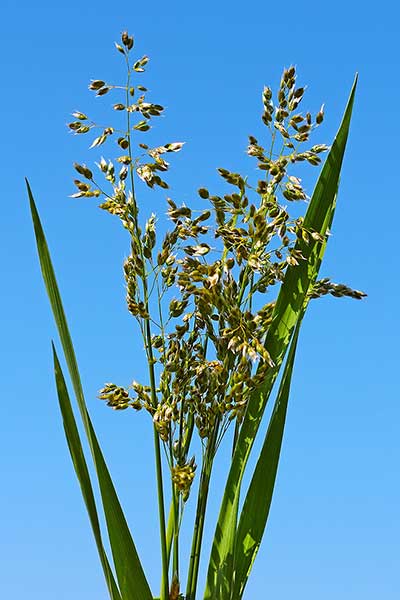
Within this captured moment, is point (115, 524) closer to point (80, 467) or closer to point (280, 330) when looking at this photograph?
point (80, 467)

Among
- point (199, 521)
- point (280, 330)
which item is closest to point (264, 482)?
point (199, 521)

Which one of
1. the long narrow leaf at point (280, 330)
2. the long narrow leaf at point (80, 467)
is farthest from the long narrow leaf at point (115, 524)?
the long narrow leaf at point (280, 330)

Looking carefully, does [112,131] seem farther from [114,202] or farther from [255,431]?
[255,431]

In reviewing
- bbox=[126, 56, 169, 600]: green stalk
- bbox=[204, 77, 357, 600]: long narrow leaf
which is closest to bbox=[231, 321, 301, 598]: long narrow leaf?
bbox=[204, 77, 357, 600]: long narrow leaf

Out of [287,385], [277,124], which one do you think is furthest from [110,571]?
[277,124]

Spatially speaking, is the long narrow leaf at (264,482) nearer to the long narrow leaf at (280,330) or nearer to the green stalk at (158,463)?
the long narrow leaf at (280,330)

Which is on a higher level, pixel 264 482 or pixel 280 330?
pixel 280 330
